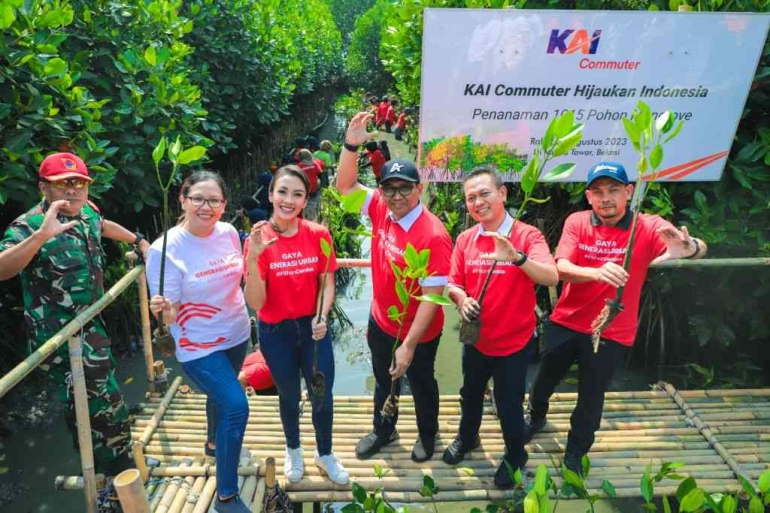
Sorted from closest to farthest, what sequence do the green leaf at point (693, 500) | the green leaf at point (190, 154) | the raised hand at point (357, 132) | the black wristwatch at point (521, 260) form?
1. the green leaf at point (693, 500)
2. the green leaf at point (190, 154)
3. the black wristwatch at point (521, 260)
4. the raised hand at point (357, 132)

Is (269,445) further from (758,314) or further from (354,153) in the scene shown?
(758,314)

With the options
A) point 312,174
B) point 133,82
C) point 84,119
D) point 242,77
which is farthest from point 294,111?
point 84,119

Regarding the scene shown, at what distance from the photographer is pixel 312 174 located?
852cm

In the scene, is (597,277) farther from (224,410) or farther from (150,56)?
(150,56)

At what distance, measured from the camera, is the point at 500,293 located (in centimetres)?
279

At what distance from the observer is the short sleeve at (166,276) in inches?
103

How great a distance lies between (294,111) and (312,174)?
37.3 ft

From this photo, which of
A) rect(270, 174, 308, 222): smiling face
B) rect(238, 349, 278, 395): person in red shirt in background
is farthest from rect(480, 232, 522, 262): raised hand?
rect(238, 349, 278, 395): person in red shirt in background

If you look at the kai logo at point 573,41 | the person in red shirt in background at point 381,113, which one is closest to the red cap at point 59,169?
the kai logo at point 573,41

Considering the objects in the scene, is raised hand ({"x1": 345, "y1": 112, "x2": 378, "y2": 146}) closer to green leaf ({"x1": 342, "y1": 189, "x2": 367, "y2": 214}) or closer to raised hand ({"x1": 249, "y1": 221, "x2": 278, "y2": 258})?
raised hand ({"x1": 249, "y1": 221, "x2": 278, "y2": 258})

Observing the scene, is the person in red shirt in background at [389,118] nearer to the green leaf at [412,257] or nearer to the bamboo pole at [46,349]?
the bamboo pole at [46,349]

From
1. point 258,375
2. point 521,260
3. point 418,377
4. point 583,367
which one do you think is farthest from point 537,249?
point 258,375

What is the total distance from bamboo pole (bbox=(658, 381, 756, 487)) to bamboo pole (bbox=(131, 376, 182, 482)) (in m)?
3.54

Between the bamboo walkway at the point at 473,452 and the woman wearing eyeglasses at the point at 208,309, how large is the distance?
1.54ft
